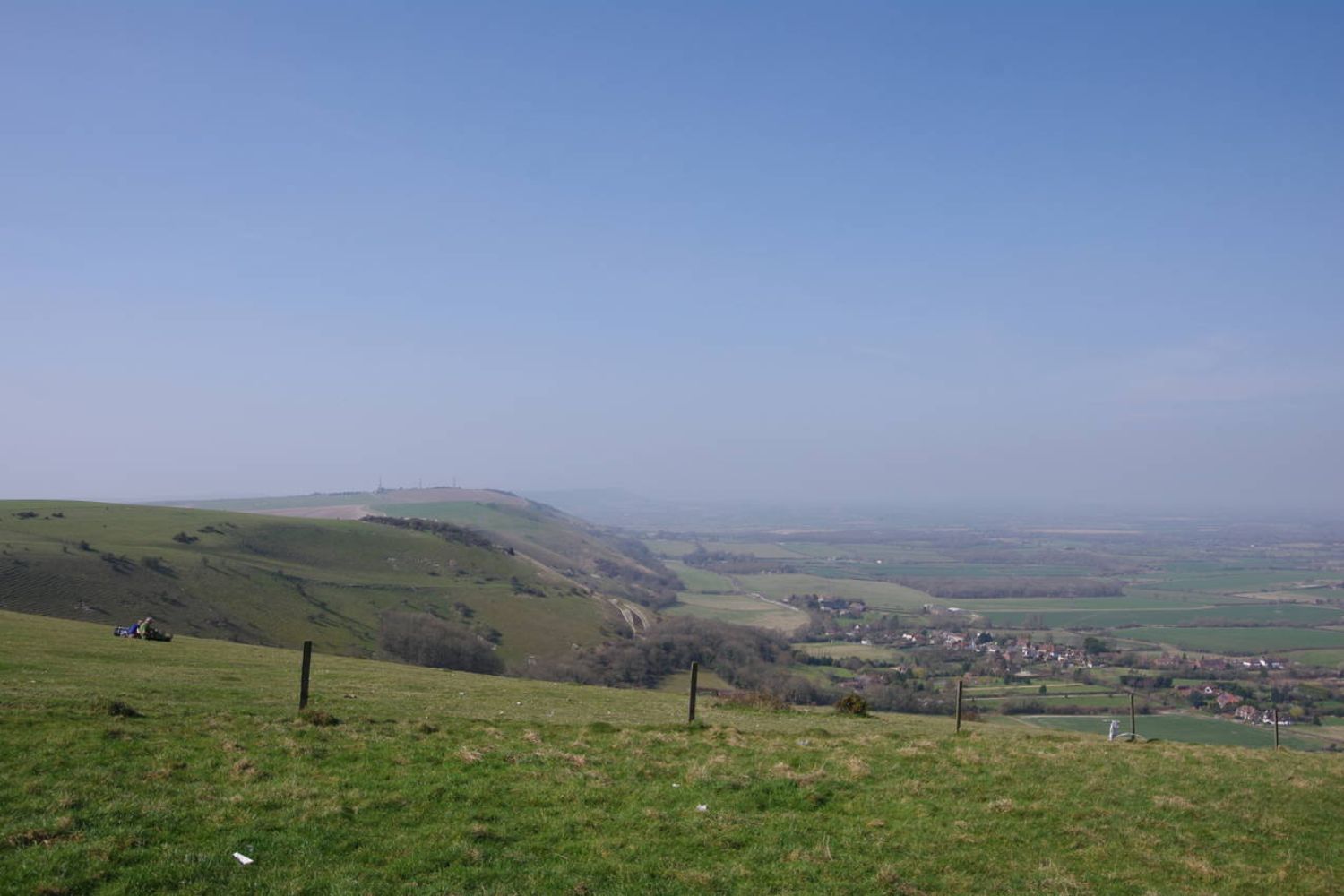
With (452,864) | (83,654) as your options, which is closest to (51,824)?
(452,864)

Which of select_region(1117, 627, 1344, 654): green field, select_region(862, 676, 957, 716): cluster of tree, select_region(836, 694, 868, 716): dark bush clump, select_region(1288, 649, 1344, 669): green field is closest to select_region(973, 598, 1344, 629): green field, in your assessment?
select_region(1117, 627, 1344, 654): green field

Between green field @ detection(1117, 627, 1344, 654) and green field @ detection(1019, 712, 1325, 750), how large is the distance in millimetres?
42857

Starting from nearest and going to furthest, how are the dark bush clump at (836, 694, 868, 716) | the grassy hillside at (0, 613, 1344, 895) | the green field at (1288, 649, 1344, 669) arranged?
the grassy hillside at (0, 613, 1344, 895) < the dark bush clump at (836, 694, 868, 716) < the green field at (1288, 649, 1344, 669)

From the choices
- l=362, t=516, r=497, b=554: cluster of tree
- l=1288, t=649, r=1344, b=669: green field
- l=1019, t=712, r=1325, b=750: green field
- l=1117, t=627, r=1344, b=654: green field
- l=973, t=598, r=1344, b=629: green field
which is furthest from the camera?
l=362, t=516, r=497, b=554: cluster of tree

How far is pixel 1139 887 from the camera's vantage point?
971cm

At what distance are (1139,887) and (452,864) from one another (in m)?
8.29

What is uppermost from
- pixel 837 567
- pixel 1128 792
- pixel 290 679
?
pixel 1128 792

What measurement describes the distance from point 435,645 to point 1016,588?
111 m

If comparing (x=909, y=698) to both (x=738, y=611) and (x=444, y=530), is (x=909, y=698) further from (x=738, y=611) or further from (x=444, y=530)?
(x=444, y=530)

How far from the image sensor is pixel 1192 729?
38.8 metres

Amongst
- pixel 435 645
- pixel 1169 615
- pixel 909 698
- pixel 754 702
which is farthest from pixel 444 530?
pixel 754 702

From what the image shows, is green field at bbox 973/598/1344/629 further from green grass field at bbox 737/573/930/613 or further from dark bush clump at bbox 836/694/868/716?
dark bush clump at bbox 836/694/868/716

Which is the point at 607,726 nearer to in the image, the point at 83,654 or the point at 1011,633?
the point at 83,654

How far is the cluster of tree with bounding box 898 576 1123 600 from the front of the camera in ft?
449
